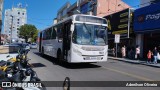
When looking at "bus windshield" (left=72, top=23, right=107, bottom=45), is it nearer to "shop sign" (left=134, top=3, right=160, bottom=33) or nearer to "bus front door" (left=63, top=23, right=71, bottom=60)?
"bus front door" (left=63, top=23, right=71, bottom=60)

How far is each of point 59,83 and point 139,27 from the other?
64.0ft

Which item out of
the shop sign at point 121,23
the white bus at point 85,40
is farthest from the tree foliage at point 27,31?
the white bus at point 85,40

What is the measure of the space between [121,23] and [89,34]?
18275mm

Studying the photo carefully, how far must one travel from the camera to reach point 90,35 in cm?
1501

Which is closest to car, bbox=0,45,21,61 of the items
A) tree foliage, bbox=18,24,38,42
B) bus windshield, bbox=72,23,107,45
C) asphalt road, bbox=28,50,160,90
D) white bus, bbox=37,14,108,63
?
asphalt road, bbox=28,50,160,90

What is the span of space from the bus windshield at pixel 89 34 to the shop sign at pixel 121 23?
1542 centimetres

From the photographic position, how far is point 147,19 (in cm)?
2650

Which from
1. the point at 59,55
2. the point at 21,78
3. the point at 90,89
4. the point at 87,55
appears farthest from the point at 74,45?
the point at 21,78

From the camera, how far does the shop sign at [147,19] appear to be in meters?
24.8

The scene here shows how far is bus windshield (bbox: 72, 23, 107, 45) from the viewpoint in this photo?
14719mm

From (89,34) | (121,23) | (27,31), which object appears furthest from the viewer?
(27,31)

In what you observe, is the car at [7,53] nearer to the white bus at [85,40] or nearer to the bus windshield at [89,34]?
the white bus at [85,40]

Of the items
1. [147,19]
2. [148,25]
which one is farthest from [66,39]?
[147,19]

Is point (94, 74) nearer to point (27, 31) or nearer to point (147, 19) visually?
point (147, 19)
